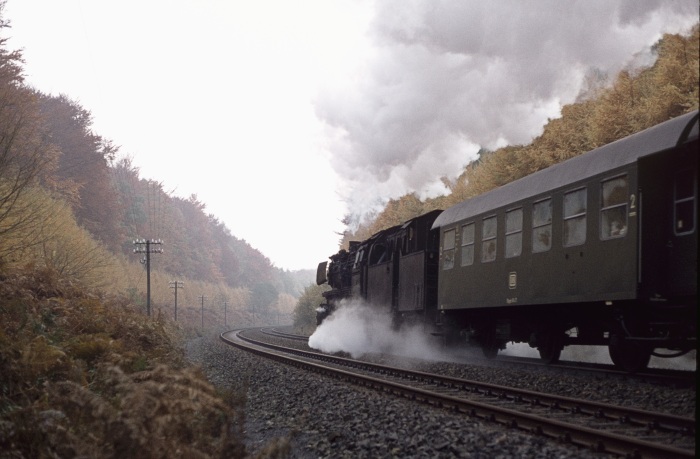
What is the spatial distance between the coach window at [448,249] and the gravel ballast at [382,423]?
3.31 metres

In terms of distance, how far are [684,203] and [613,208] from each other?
110 centimetres

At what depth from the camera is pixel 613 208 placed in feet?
32.9

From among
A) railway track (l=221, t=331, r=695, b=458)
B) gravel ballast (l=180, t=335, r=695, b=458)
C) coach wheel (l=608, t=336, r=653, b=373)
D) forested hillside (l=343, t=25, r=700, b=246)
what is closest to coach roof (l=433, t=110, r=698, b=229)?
coach wheel (l=608, t=336, r=653, b=373)

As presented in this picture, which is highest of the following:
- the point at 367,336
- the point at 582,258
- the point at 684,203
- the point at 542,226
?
the point at 684,203

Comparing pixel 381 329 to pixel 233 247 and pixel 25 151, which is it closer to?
pixel 25 151

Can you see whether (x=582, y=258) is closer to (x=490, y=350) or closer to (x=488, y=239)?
(x=488, y=239)

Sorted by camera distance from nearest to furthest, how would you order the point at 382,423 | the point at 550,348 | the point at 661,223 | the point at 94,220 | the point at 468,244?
the point at 382,423 → the point at 661,223 → the point at 550,348 → the point at 468,244 → the point at 94,220

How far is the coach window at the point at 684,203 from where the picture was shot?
29.5 ft

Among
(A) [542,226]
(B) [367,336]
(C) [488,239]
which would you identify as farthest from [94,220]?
(A) [542,226]

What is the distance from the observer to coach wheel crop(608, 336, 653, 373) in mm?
11016

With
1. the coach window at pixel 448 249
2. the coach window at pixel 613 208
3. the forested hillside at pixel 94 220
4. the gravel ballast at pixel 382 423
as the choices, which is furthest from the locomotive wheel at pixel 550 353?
the forested hillside at pixel 94 220

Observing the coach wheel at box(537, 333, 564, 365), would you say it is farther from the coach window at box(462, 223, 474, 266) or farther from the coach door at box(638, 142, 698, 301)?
the coach door at box(638, 142, 698, 301)

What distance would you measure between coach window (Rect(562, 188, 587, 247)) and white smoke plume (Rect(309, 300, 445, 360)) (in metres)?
8.10

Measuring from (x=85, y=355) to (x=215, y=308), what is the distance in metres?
74.8
